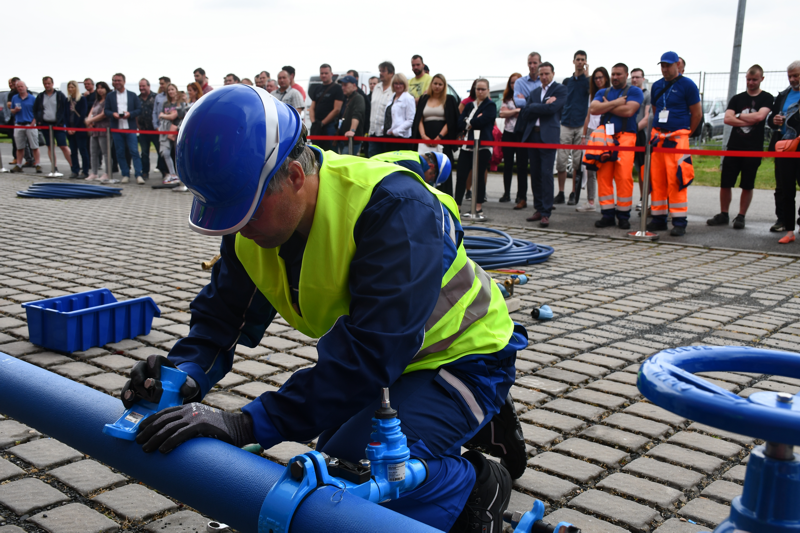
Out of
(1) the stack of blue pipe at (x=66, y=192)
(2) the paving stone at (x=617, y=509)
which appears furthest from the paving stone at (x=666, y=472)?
(1) the stack of blue pipe at (x=66, y=192)

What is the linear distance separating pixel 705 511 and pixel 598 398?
109cm

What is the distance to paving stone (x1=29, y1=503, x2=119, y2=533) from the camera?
7.63 ft

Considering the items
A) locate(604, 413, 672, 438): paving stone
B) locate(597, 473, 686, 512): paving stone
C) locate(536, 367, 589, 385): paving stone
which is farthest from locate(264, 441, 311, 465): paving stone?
locate(536, 367, 589, 385): paving stone

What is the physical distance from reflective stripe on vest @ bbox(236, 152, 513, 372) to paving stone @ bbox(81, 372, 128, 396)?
1.59 meters

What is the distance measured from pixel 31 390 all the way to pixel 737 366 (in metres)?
1.66

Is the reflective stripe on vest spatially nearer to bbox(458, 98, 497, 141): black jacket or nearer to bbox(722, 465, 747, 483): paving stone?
bbox(722, 465, 747, 483): paving stone

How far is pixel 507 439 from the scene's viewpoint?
2.63m

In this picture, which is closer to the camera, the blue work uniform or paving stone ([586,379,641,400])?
the blue work uniform

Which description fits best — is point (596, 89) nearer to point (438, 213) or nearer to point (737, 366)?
point (438, 213)

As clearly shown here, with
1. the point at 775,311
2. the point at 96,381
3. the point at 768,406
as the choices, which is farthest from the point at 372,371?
the point at 775,311

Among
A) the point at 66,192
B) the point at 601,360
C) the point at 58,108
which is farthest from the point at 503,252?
the point at 58,108

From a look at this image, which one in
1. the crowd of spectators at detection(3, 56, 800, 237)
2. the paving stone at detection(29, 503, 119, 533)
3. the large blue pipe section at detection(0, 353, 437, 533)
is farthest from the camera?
the crowd of spectators at detection(3, 56, 800, 237)

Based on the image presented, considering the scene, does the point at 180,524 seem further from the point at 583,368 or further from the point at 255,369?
the point at 583,368

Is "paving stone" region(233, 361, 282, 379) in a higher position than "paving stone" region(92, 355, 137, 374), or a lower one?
lower
